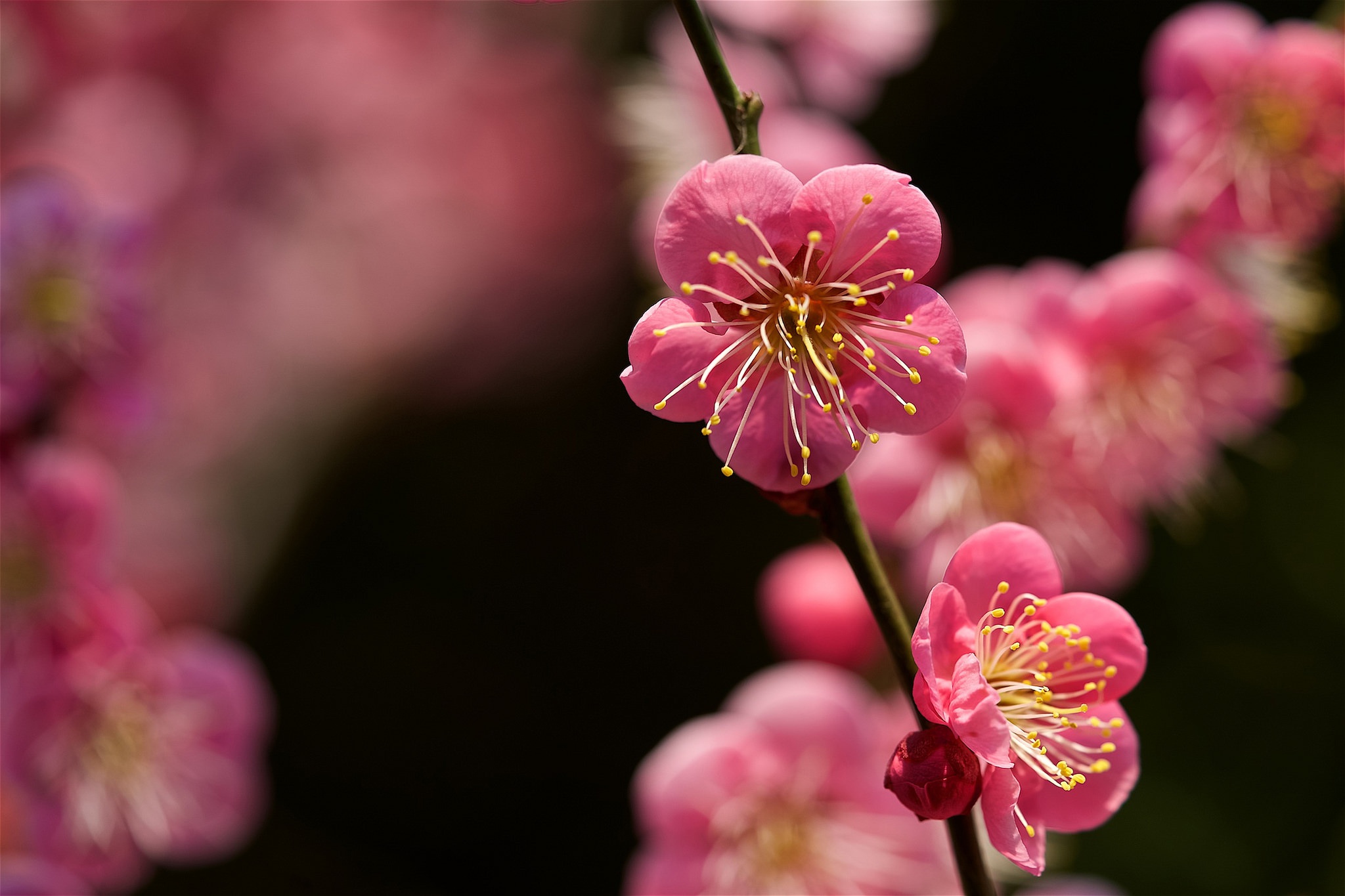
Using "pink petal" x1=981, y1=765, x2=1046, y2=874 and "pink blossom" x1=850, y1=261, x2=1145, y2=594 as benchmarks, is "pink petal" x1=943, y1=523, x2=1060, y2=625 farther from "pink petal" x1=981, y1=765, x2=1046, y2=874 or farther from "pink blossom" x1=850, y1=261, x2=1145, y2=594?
"pink blossom" x1=850, y1=261, x2=1145, y2=594

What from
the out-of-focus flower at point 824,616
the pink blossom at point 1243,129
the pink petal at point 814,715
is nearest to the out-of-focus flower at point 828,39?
the pink blossom at point 1243,129

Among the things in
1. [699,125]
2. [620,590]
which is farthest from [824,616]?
[620,590]

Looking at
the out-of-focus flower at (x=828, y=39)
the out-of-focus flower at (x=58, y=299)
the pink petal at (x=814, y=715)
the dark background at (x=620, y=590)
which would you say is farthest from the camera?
the dark background at (x=620, y=590)

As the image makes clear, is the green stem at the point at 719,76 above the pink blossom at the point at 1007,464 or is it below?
above

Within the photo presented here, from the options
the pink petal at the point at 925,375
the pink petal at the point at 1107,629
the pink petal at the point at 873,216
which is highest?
the pink petal at the point at 873,216

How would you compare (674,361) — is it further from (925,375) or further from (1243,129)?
(1243,129)

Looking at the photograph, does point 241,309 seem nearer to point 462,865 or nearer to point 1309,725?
point 462,865

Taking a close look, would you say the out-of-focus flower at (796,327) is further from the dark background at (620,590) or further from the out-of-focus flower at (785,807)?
the dark background at (620,590)

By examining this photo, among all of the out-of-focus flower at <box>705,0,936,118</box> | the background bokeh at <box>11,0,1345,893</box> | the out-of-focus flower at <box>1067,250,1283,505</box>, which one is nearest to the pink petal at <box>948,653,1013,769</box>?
the out-of-focus flower at <box>1067,250,1283,505</box>
